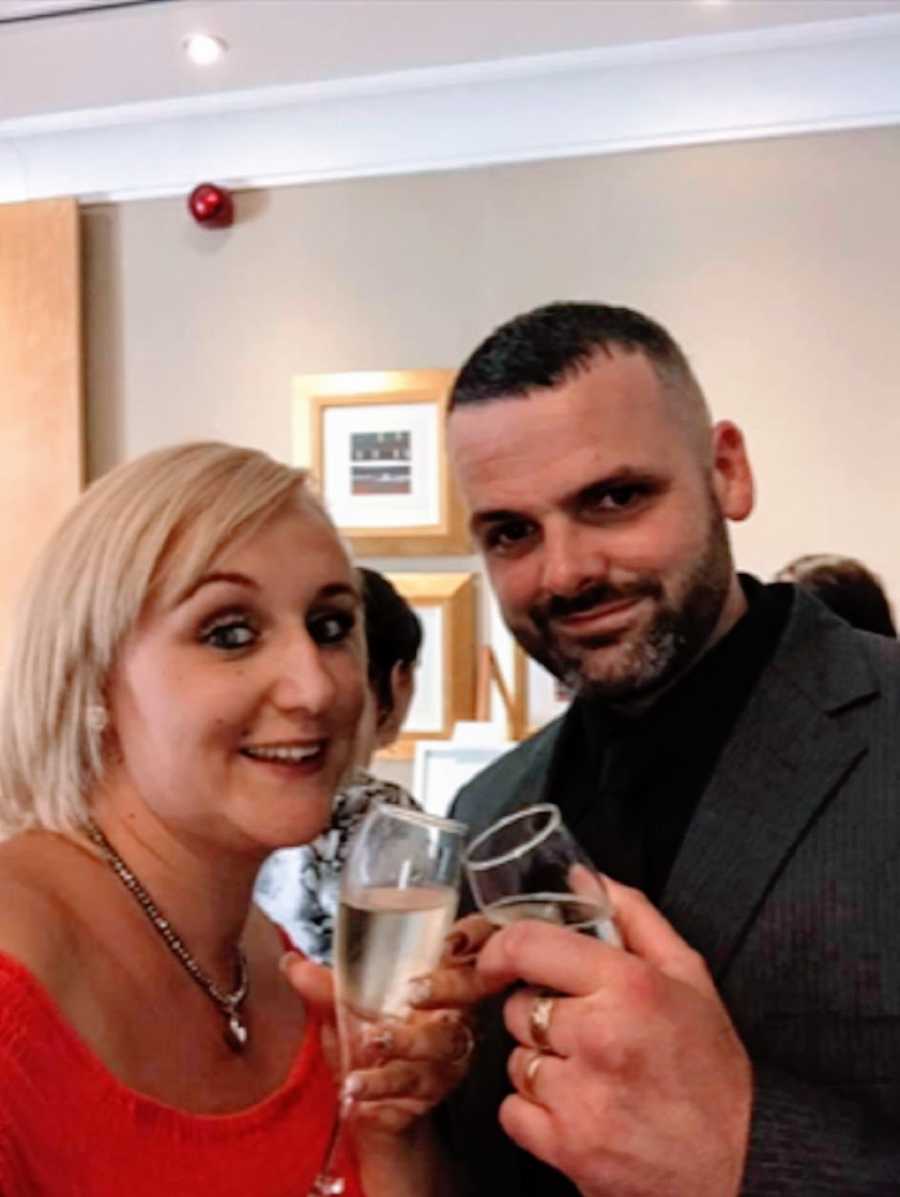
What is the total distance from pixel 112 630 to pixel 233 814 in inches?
6.9

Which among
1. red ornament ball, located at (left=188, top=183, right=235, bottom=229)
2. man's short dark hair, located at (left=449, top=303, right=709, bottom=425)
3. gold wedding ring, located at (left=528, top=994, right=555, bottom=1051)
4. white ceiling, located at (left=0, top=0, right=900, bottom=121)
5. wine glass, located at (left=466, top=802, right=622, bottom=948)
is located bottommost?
gold wedding ring, located at (left=528, top=994, right=555, bottom=1051)

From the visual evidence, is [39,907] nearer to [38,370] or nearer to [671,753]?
[671,753]

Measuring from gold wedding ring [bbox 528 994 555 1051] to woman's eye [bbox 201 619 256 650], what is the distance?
39 cm

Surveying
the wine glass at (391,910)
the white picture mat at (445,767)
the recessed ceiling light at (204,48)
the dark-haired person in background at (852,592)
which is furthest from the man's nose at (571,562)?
the recessed ceiling light at (204,48)

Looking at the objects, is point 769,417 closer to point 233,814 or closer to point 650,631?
point 650,631

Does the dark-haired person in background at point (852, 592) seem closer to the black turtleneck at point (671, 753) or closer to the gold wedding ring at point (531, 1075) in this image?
the black turtleneck at point (671, 753)

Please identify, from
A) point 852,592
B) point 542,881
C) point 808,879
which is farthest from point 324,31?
point 542,881

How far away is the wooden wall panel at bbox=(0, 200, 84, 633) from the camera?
3084 millimetres

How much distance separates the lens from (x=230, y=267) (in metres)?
3.04

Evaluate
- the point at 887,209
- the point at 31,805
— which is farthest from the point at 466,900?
the point at 887,209

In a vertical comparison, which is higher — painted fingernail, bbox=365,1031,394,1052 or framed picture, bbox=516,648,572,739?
painted fingernail, bbox=365,1031,394,1052

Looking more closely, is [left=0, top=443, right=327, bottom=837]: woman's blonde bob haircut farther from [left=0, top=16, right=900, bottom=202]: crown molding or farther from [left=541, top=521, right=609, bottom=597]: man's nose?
[left=0, top=16, right=900, bottom=202]: crown molding

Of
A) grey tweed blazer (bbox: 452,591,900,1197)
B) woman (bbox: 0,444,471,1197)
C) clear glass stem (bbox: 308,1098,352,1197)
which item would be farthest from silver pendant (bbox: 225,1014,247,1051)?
grey tweed blazer (bbox: 452,591,900,1197)

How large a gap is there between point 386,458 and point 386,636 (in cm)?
86
